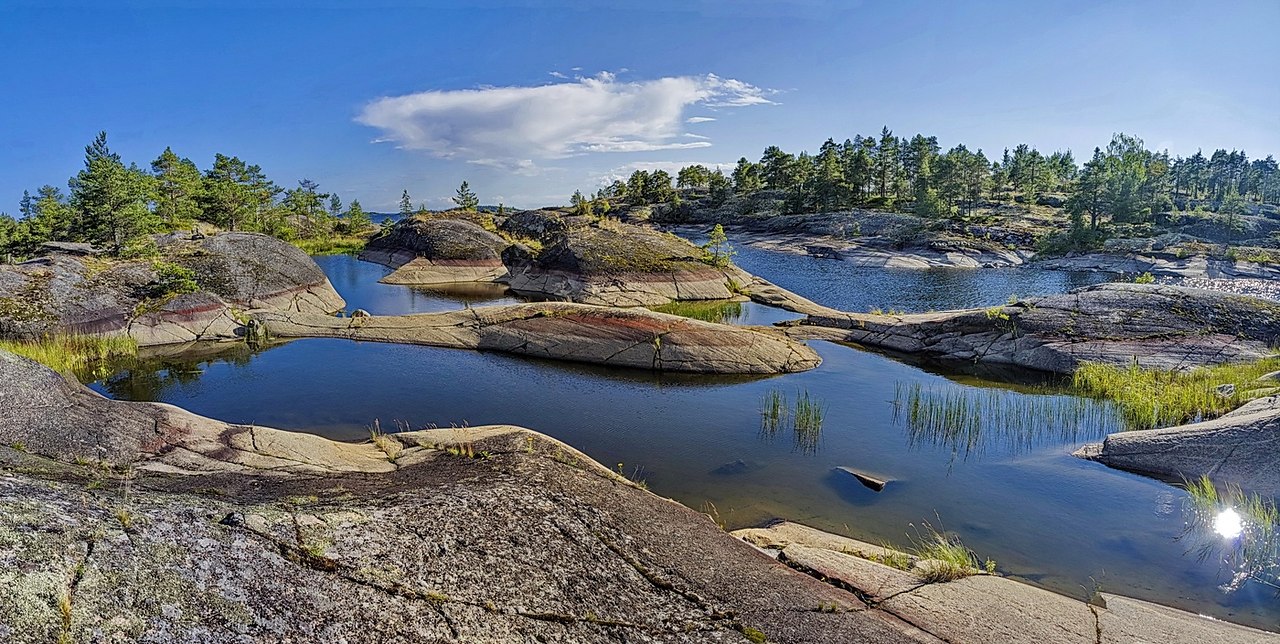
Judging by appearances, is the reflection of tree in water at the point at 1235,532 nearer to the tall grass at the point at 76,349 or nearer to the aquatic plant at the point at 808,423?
the aquatic plant at the point at 808,423

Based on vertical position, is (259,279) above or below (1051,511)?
above

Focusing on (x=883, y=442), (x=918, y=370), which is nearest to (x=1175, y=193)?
(x=918, y=370)

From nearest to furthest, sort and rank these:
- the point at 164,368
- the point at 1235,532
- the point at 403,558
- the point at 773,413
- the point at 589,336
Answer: the point at 403,558 < the point at 1235,532 < the point at 773,413 < the point at 164,368 < the point at 589,336

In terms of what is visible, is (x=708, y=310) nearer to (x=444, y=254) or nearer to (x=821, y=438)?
(x=821, y=438)

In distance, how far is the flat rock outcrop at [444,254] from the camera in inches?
2317

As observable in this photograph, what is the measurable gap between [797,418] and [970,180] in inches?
4104

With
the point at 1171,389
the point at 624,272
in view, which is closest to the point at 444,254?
the point at 624,272

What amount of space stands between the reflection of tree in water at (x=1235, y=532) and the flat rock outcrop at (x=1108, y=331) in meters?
13.0

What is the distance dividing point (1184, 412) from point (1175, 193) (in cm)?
14678

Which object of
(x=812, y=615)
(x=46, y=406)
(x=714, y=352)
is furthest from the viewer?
(x=714, y=352)

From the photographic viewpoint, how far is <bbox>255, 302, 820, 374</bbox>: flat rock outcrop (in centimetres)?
2689

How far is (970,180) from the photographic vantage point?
347ft

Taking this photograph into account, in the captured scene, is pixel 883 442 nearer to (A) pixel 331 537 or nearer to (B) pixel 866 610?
(B) pixel 866 610

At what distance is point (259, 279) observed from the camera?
3688cm
